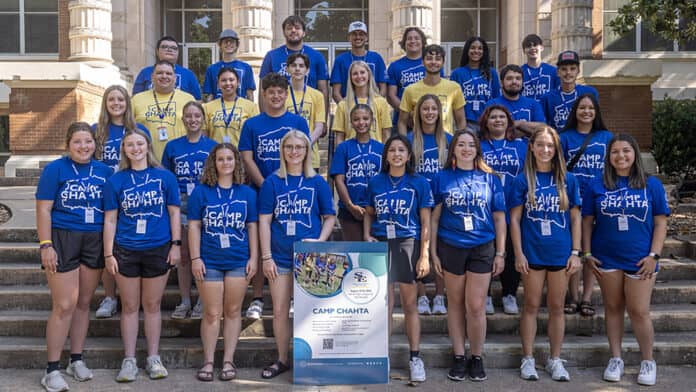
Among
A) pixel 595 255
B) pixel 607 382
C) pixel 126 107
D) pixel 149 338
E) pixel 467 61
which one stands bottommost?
pixel 607 382

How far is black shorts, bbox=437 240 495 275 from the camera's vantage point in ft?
17.9

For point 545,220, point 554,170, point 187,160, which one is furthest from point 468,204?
point 187,160

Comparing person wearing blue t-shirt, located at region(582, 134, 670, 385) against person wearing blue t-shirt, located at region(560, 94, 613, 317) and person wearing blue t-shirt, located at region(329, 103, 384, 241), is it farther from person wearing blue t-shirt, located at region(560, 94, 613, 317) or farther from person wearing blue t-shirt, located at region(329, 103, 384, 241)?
person wearing blue t-shirt, located at region(329, 103, 384, 241)

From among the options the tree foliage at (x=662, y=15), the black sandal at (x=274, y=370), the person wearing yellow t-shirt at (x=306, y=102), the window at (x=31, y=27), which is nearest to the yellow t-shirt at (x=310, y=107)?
the person wearing yellow t-shirt at (x=306, y=102)

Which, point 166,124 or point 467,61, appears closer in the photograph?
point 166,124

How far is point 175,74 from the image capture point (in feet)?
23.4

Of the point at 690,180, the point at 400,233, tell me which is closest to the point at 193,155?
the point at 400,233

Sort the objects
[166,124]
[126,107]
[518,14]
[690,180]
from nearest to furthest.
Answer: [126,107]
[166,124]
[690,180]
[518,14]

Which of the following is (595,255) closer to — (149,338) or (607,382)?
(607,382)

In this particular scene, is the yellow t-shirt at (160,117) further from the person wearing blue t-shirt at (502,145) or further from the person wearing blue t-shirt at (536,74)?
the person wearing blue t-shirt at (536,74)

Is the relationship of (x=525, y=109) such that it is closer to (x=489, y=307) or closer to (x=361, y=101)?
(x=361, y=101)

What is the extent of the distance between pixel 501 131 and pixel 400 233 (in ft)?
4.84

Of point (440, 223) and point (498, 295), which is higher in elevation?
point (440, 223)

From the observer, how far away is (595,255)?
569 centimetres
